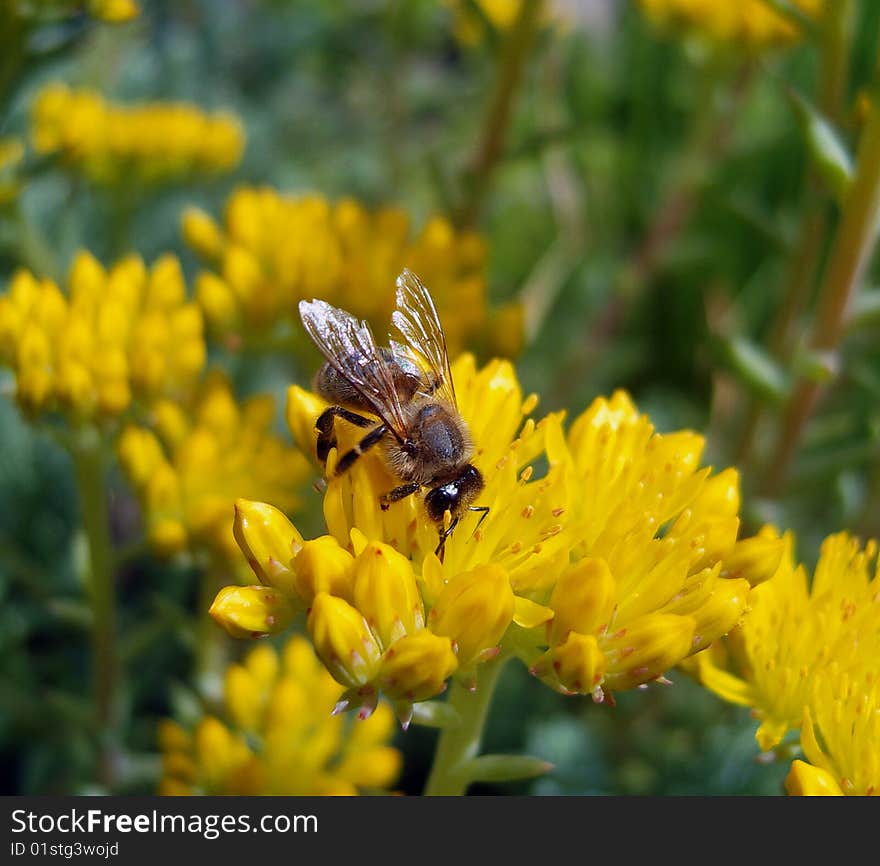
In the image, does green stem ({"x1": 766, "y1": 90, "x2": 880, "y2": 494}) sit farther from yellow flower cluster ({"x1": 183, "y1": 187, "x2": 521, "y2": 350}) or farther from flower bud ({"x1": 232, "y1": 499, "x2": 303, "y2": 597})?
flower bud ({"x1": 232, "y1": 499, "x2": 303, "y2": 597})

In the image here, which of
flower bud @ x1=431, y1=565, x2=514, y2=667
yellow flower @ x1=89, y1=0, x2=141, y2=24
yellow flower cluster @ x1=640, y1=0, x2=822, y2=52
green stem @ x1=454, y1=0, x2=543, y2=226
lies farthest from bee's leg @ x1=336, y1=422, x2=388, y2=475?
yellow flower cluster @ x1=640, y1=0, x2=822, y2=52

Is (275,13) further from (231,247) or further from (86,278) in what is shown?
(86,278)

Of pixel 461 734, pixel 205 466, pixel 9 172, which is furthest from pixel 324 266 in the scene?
pixel 461 734

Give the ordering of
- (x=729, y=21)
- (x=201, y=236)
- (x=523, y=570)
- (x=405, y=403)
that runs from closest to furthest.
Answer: (x=523, y=570), (x=405, y=403), (x=201, y=236), (x=729, y=21)

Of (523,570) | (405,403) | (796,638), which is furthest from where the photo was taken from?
(405,403)

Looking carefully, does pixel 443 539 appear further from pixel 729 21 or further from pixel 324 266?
pixel 729 21

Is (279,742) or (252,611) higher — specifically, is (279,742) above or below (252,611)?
below

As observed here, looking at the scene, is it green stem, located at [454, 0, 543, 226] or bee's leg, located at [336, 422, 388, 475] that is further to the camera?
green stem, located at [454, 0, 543, 226]
